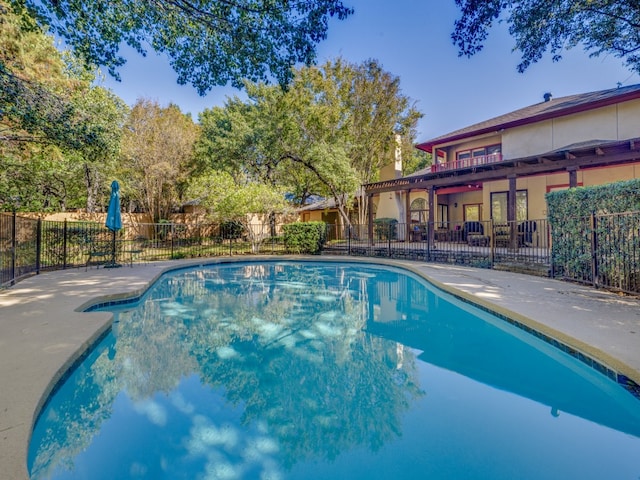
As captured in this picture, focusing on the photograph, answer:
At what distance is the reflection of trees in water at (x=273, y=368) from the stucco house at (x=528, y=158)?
7702 millimetres

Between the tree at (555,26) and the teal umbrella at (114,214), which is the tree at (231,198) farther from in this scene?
the tree at (555,26)

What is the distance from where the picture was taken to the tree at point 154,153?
61.8ft

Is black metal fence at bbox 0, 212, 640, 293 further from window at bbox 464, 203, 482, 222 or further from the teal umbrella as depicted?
window at bbox 464, 203, 482, 222

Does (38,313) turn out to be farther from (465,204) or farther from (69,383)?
(465,204)

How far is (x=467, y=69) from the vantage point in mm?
15250

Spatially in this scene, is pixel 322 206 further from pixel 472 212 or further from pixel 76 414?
pixel 76 414

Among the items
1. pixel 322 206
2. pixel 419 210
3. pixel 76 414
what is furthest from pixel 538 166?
pixel 322 206

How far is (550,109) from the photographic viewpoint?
45.9 ft

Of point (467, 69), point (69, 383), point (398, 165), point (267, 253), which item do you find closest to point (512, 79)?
point (467, 69)

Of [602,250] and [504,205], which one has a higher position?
[504,205]

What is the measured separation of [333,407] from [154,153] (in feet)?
65.6

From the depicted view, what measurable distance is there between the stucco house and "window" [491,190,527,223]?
0.13 feet

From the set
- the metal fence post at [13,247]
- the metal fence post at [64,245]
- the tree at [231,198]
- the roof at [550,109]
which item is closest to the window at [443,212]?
the roof at [550,109]

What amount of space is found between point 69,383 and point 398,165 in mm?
21092
